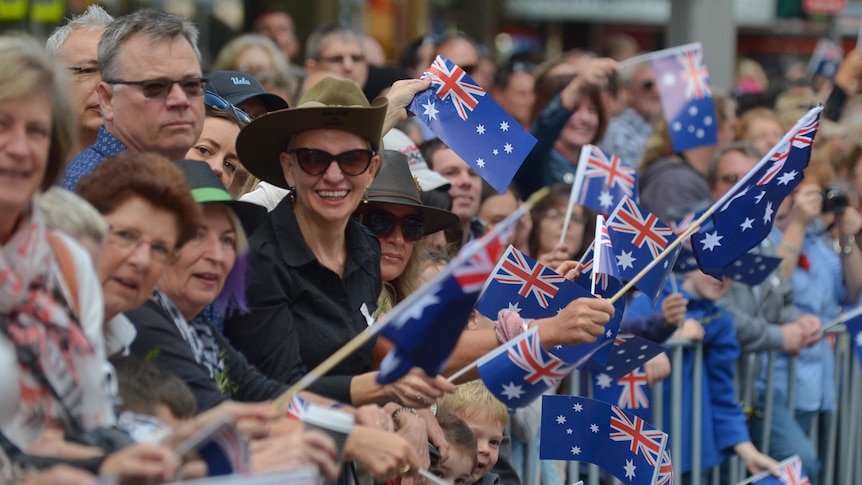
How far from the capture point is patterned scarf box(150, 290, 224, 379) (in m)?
3.89

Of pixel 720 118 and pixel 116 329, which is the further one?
pixel 720 118

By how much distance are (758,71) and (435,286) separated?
1382cm

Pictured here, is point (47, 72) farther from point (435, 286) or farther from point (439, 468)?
point (439, 468)

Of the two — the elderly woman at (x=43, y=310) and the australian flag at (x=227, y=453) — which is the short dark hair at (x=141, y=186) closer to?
the elderly woman at (x=43, y=310)

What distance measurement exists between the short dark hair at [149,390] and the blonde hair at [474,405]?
2040 mm

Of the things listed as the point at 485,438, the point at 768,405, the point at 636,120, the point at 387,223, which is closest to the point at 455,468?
the point at 485,438

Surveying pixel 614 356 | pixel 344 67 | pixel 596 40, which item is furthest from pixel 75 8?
pixel 596 40

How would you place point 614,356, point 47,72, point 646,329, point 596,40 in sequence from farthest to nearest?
point 596,40
point 646,329
point 614,356
point 47,72

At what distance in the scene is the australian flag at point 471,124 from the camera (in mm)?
Answer: 5660

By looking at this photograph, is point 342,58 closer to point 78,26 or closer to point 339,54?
point 339,54

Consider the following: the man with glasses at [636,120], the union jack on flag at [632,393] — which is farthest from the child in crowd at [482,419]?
the man with glasses at [636,120]

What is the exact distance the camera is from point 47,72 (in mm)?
3105

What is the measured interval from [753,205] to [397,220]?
1.37 meters

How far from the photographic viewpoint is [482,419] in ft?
17.8
